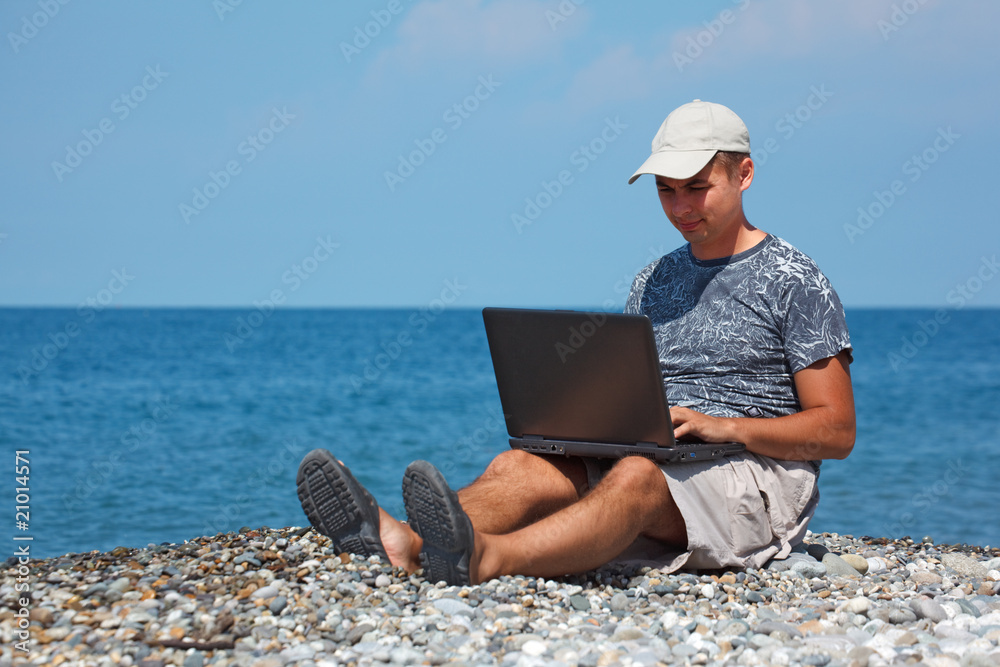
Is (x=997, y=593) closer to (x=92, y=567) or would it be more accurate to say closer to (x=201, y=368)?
(x=92, y=567)

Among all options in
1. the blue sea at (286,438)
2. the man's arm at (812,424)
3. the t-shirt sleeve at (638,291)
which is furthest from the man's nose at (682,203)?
the blue sea at (286,438)

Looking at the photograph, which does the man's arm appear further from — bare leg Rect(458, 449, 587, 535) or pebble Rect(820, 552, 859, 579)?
pebble Rect(820, 552, 859, 579)

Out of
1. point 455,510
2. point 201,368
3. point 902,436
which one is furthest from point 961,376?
point 455,510

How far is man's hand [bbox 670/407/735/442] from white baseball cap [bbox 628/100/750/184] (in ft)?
2.92

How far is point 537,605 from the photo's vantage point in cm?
287

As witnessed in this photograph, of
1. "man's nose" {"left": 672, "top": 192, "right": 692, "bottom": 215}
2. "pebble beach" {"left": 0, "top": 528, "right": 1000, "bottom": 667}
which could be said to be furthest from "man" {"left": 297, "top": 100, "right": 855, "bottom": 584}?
"pebble beach" {"left": 0, "top": 528, "right": 1000, "bottom": 667}

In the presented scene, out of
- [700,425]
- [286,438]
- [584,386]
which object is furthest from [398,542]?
[286,438]

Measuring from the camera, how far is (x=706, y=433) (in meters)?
3.22

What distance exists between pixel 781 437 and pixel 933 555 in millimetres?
1631

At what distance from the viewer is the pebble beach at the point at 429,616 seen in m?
2.39

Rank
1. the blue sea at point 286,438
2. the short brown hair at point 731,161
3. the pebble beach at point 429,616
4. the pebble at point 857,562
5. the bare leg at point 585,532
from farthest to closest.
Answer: the blue sea at point 286,438, the pebble at point 857,562, the short brown hair at point 731,161, the bare leg at point 585,532, the pebble beach at point 429,616

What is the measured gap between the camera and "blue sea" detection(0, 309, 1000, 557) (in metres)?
8.81

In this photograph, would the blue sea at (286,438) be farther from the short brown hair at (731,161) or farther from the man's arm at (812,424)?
the short brown hair at (731,161)

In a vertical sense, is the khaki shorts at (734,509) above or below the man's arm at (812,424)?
below
